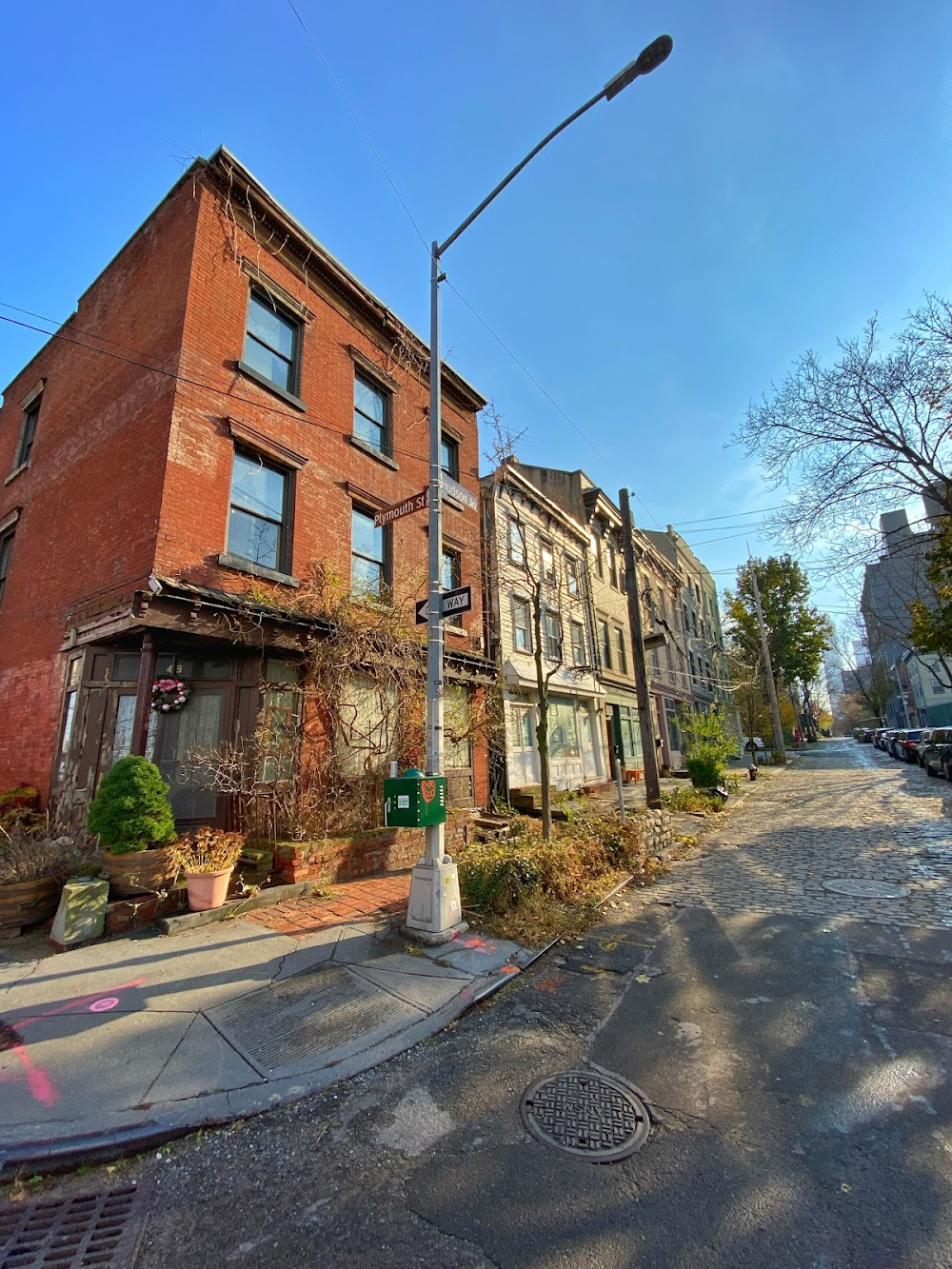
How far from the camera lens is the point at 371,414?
40.1 ft

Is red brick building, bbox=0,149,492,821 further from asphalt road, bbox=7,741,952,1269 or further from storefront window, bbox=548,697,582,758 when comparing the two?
asphalt road, bbox=7,741,952,1269

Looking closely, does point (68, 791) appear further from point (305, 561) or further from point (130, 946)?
point (305, 561)

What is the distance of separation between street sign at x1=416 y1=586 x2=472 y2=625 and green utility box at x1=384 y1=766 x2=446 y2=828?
172 centimetres

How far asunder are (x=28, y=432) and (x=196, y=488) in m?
8.41

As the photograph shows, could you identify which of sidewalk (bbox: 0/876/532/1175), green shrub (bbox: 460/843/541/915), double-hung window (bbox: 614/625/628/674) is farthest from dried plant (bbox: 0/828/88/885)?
double-hung window (bbox: 614/625/628/674)

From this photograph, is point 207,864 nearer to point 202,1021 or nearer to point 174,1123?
point 202,1021

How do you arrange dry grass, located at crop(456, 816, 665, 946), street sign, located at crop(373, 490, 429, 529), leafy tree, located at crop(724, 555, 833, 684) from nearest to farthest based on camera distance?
dry grass, located at crop(456, 816, 665, 946) → street sign, located at crop(373, 490, 429, 529) → leafy tree, located at crop(724, 555, 833, 684)

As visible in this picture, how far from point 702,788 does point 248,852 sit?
13.0m

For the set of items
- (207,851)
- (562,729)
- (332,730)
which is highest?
(562,729)

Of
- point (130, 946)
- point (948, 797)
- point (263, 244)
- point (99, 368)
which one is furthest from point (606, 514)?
point (130, 946)

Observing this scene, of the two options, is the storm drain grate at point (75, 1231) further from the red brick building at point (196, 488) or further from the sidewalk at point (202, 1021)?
the red brick building at point (196, 488)

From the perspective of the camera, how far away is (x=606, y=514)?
23.4m

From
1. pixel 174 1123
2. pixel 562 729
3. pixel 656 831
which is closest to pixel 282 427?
pixel 174 1123

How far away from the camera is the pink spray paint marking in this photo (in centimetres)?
327
